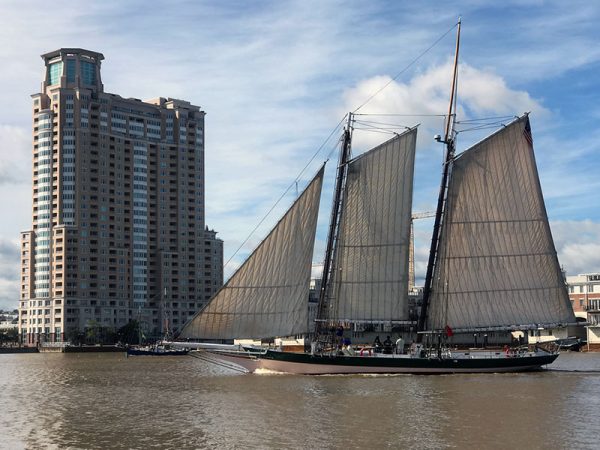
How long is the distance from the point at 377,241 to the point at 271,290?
40.9 ft

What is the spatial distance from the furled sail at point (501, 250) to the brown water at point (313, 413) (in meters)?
7.55

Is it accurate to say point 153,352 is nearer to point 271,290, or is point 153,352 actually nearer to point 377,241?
point 377,241

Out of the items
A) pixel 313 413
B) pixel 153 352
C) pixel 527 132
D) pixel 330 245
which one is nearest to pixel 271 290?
pixel 330 245

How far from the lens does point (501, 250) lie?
8525 cm

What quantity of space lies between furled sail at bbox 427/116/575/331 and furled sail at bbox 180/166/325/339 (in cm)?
1518

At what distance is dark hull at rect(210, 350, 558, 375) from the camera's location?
8244 centimetres

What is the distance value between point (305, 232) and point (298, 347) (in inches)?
2316

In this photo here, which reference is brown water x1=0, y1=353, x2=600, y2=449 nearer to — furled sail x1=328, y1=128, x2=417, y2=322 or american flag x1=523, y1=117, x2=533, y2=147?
furled sail x1=328, y1=128, x2=417, y2=322

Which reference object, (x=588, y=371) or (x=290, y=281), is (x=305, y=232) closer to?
(x=290, y=281)

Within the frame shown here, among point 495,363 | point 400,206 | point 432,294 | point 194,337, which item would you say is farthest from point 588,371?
point 194,337

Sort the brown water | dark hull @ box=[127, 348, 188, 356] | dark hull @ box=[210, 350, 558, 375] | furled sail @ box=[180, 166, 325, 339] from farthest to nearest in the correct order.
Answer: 1. dark hull @ box=[127, 348, 188, 356]
2. dark hull @ box=[210, 350, 558, 375]
3. furled sail @ box=[180, 166, 325, 339]
4. the brown water

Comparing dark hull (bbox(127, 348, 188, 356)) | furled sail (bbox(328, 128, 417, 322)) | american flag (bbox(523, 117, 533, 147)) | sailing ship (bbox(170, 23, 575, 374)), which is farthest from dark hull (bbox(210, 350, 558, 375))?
dark hull (bbox(127, 348, 188, 356))

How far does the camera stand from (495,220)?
280ft

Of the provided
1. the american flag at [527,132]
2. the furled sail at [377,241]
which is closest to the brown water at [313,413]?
the furled sail at [377,241]
